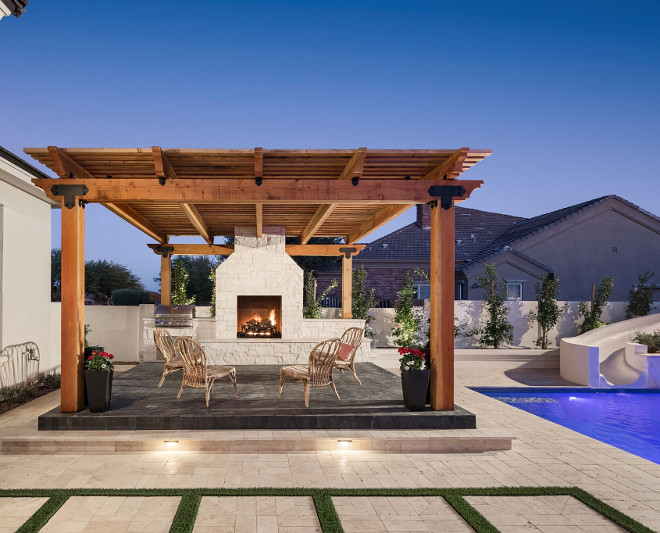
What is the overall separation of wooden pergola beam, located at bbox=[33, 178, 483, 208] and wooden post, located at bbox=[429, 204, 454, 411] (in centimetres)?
43

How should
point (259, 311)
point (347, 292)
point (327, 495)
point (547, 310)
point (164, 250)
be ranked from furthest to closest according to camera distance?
point (547, 310) → point (347, 292) → point (164, 250) → point (259, 311) → point (327, 495)

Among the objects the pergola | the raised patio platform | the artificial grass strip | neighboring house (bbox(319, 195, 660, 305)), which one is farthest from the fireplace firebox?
the artificial grass strip

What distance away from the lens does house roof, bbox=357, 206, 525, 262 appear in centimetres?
2161

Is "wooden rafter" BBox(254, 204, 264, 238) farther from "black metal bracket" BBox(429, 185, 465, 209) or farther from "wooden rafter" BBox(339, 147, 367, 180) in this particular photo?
"black metal bracket" BBox(429, 185, 465, 209)

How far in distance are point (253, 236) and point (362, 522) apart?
28.5 ft

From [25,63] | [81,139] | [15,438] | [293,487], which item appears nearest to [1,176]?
[15,438]

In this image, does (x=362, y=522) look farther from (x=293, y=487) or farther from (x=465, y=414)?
(x=465, y=414)

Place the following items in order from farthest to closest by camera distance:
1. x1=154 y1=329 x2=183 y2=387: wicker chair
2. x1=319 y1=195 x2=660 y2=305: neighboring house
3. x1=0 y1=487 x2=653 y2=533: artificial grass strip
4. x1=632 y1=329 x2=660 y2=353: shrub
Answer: x1=319 y1=195 x2=660 y2=305: neighboring house, x1=632 y1=329 x2=660 y2=353: shrub, x1=154 y1=329 x2=183 y2=387: wicker chair, x1=0 y1=487 x2=653 y2=533: artificial grass strip

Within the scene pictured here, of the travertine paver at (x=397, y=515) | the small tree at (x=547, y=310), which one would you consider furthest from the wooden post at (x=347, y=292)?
the travertine paver at (x=397, y=515)

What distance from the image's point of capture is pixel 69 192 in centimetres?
602

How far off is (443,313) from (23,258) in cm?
719

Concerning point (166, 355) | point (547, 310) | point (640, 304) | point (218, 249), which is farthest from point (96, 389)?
point (640, 304)

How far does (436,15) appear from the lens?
49.7 ft

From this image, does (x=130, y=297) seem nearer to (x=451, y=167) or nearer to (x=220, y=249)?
(x=220, y=249)
